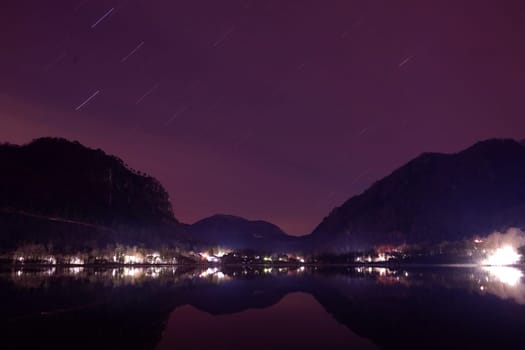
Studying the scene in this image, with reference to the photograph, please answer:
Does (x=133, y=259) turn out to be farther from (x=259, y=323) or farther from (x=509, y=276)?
(x=259, y=323)

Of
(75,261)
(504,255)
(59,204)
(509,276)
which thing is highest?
(59,204)

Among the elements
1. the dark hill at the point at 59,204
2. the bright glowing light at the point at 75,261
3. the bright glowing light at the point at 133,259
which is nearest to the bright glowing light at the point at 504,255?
the bright glowing light at the point at 133,259

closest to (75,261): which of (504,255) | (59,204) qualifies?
(59,204)

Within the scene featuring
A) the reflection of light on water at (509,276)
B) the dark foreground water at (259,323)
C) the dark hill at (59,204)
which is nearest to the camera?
the dark foreground water at (259,323)

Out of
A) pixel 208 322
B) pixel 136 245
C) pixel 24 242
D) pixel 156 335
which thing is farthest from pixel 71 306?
pixel 136 245

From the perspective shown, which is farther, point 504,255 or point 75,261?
point 504,255

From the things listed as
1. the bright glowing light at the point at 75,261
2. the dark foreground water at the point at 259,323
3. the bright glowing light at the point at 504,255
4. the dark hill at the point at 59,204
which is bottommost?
the bright glowing light at the point at 504,255

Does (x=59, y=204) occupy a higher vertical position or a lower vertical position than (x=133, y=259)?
higher

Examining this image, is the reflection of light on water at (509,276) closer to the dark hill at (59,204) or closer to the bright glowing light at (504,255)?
the bright glowing light at (504,255)

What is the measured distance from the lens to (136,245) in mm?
165500

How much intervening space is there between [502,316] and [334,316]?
8188 millimetres

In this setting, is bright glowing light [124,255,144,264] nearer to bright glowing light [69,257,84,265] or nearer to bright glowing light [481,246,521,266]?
bright glowing light [69,257,84,265]

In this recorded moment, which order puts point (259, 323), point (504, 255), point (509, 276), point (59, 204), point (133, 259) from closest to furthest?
point (259, 323)
point (509, 276)
point (133, 259)
point (59, 204)
point (504, 255)

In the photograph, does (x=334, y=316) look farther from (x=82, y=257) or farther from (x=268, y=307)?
(x=82, y=257)
